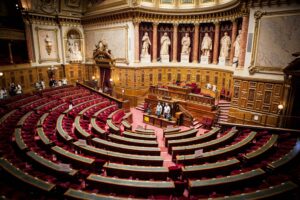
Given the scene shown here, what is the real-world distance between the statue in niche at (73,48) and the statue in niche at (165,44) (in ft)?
35.3

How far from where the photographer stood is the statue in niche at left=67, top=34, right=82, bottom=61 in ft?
77.0

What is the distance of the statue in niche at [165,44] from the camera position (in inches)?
838

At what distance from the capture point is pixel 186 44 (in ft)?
68.8

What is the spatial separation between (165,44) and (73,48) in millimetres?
11669

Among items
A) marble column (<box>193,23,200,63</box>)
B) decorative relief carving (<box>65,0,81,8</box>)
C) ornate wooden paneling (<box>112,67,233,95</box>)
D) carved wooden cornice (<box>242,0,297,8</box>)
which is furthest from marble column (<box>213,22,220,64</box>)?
decorative relief carving (<box>65,0,81,8</box>)

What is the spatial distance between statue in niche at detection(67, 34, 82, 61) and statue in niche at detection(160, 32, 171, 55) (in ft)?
35.3

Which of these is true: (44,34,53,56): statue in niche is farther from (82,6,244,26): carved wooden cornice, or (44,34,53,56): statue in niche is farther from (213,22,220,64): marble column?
(213,22,220,64): marble column

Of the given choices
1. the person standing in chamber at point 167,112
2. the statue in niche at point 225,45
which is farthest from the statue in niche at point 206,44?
the person standing in chamber at point 167,112

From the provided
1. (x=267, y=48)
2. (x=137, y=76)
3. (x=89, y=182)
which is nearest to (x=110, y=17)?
(x=137, y=76)

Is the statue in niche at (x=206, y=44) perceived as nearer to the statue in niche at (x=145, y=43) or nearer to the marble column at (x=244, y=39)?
the statue in niche at (x=145, y=43)

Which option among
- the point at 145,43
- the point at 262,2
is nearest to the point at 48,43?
the point at 145,43

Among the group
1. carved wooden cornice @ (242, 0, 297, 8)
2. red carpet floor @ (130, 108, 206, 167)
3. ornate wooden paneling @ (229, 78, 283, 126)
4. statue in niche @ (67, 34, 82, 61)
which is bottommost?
red carpet floor @ (130, 108, 206, 167)

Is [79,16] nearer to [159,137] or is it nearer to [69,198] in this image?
[159,137]

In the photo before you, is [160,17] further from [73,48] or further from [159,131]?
[159,131]
